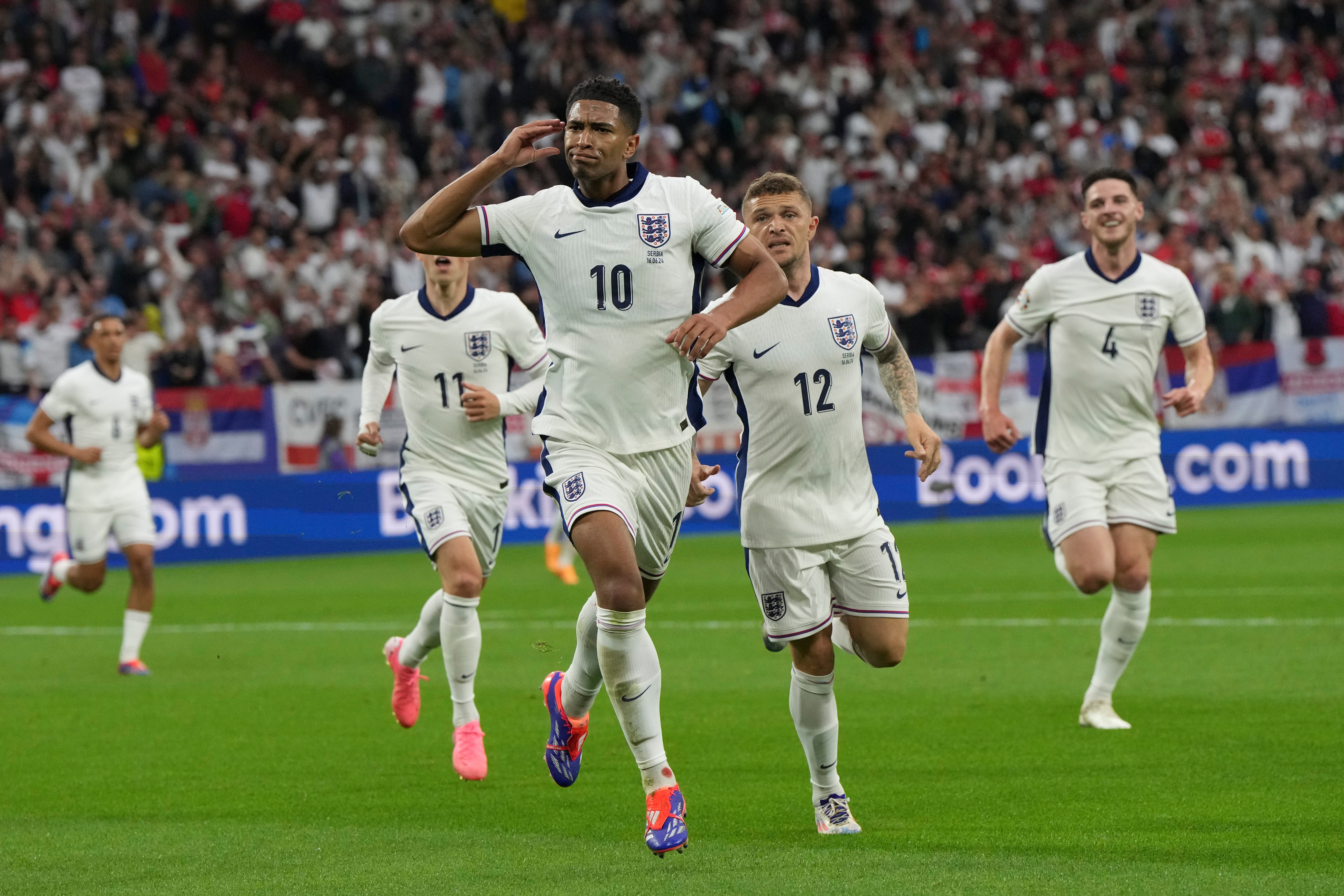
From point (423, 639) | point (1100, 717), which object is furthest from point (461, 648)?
point (1100, 717)

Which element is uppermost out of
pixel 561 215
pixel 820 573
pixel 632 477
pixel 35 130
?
pixel 35 130

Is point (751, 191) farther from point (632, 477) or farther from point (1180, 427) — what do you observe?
point (1180, 427)

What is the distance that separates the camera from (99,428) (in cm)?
1289

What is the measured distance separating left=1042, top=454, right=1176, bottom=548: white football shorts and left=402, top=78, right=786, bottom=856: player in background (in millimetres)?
3334

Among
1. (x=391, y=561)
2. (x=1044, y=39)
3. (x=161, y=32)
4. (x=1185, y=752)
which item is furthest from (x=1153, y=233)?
(x=1185, y=752)

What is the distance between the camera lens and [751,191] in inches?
269

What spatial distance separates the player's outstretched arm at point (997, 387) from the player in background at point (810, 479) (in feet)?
7.34

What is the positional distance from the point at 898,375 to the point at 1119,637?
261cm

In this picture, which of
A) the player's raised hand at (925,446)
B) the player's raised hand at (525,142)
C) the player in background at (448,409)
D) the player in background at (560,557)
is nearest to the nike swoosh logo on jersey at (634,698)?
the player's raised hand at (925,446)

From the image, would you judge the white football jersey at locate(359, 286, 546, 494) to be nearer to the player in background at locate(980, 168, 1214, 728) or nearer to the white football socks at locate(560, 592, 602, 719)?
the white football socks at locate(560, 592, 602, 719)

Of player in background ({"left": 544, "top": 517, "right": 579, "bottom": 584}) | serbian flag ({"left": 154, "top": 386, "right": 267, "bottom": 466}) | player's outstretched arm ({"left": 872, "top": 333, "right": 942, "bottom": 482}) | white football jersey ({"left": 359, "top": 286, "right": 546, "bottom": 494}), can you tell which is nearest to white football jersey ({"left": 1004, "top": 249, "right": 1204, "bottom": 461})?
player's outstretched arm ({"left": 872, "top": 333, "right": 942, "bottom": 482})

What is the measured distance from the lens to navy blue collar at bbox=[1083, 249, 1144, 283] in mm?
9266

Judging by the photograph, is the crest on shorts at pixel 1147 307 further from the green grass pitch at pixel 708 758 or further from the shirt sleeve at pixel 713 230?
the shirt sleeve at pixel 713 230

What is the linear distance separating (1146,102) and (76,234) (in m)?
17.5
